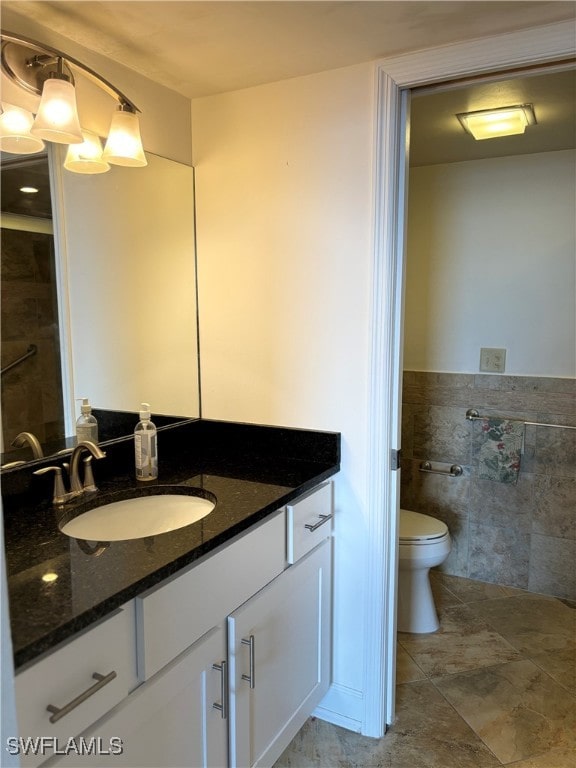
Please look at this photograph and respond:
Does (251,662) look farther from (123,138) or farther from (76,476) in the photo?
(123,138)

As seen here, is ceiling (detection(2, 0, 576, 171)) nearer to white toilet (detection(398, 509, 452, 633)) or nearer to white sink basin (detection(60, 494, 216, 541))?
white sink basin (detection(60, 494, 216, 541))

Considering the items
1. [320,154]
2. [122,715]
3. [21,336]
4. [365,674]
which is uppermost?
[320,154]

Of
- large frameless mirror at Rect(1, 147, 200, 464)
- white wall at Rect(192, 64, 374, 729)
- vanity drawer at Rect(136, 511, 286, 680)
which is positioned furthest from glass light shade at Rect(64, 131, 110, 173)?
vanity drawer at Rect(136, 511, 286, 680)

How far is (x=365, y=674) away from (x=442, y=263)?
2013mm

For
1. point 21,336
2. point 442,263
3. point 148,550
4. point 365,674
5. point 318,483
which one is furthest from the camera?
point 442,263

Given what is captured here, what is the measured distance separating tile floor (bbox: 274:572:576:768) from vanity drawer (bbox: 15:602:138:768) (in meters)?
1.02

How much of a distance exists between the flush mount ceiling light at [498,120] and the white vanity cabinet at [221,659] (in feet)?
5.11

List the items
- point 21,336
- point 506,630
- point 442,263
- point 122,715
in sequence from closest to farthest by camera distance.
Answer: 1. point 122,715
2. point 21,336
3. point 506,630
4. point 442,263

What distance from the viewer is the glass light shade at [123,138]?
5.02ft

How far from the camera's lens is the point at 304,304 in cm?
184

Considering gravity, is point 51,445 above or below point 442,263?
below

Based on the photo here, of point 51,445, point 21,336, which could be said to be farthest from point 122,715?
point 21,336

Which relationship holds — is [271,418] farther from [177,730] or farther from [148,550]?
[177,730]

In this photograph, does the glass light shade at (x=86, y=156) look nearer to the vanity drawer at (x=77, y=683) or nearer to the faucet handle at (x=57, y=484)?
the faucet handle at (x=57, y=484)
